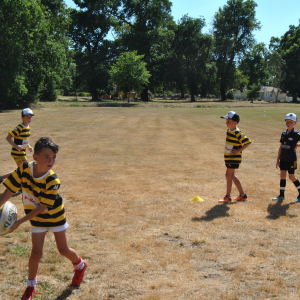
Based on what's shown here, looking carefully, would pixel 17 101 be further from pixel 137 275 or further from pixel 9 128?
pixel 137 275

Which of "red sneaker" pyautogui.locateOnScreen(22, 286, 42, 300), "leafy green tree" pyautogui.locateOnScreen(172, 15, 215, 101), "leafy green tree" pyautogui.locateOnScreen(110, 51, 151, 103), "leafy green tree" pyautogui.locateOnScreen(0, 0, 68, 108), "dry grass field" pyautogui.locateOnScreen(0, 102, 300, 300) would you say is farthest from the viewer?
"leafy green tree" pyautogui.locateOnScreen(172, 15, 215, 101)

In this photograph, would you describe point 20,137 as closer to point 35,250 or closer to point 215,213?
point 35,250

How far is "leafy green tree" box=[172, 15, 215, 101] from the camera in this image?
67750mm

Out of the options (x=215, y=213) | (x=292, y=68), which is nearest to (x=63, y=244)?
(x=215, y=213)

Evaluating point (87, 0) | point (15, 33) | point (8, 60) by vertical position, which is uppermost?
point (87, 0)

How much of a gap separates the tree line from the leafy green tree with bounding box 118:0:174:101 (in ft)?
0.60

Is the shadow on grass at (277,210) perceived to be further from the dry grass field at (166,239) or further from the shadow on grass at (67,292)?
the shadow on grass at (67,292)

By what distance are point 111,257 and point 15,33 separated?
37.3m

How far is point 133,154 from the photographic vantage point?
528 inches

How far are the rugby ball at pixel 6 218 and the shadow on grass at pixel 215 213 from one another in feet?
11.6

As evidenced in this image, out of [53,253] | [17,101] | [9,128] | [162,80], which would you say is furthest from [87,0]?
[53,253]

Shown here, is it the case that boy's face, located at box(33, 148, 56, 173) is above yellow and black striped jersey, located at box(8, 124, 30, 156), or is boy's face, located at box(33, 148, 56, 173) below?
above


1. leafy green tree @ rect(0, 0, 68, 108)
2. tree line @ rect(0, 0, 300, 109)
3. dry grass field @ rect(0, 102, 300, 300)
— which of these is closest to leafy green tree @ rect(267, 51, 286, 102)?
tree line @ rect(0, 0, 300, 109)

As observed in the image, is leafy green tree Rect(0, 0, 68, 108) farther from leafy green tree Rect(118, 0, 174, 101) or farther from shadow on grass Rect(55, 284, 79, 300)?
shadow on grass Rect(55, 284, 79, 300)
